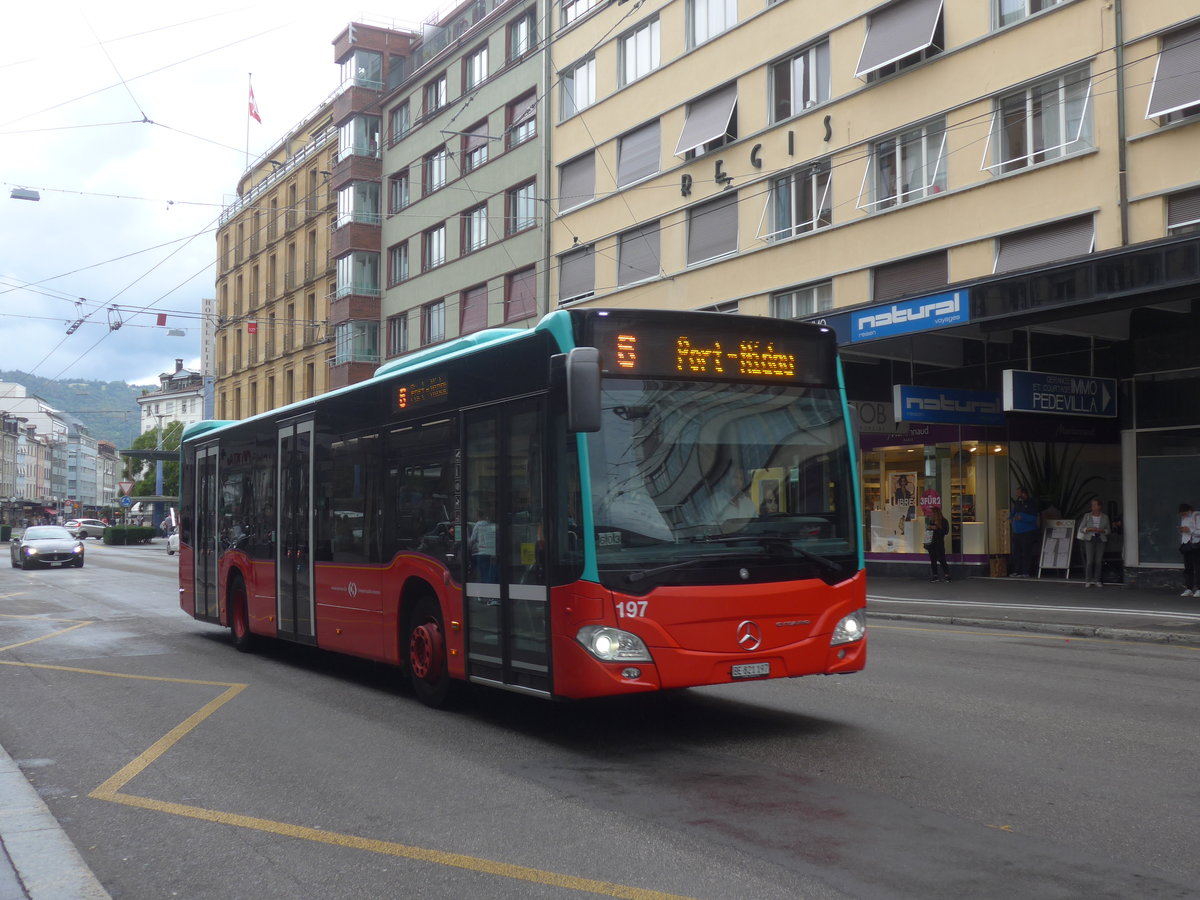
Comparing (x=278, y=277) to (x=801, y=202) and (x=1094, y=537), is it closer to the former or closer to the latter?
(x=801, y=202)

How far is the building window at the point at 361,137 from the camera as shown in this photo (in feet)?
158

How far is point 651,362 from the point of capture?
779 centimetres

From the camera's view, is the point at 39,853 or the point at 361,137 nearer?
the point at 39,853

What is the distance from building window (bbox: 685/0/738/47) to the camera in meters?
30.0

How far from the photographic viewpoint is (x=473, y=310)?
4188 cm

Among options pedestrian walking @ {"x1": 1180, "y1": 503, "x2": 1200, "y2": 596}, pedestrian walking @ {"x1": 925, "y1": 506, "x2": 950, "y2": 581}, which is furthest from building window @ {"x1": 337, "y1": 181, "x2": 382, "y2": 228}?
pedestrian walking @ {"x1": 1180, "y1": 503, "x2": 1200, "y2": 596}

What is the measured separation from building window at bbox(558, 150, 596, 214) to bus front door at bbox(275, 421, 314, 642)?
2429cm

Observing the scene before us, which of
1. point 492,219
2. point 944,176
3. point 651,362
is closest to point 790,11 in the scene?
point 944,176

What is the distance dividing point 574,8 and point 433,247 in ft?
37.6

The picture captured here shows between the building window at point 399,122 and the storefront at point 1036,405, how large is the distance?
26.5 meters

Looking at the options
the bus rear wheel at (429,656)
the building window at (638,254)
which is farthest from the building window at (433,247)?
the bus rear wheel at (429,656)

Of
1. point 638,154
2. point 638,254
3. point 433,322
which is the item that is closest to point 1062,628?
point 638,254

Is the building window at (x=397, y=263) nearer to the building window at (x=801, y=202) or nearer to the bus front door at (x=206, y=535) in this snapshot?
the building window at (x=801, y=202)

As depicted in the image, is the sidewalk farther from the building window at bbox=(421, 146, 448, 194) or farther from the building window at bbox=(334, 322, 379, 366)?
the building window at bbox=(334, 322, 379, 366)
